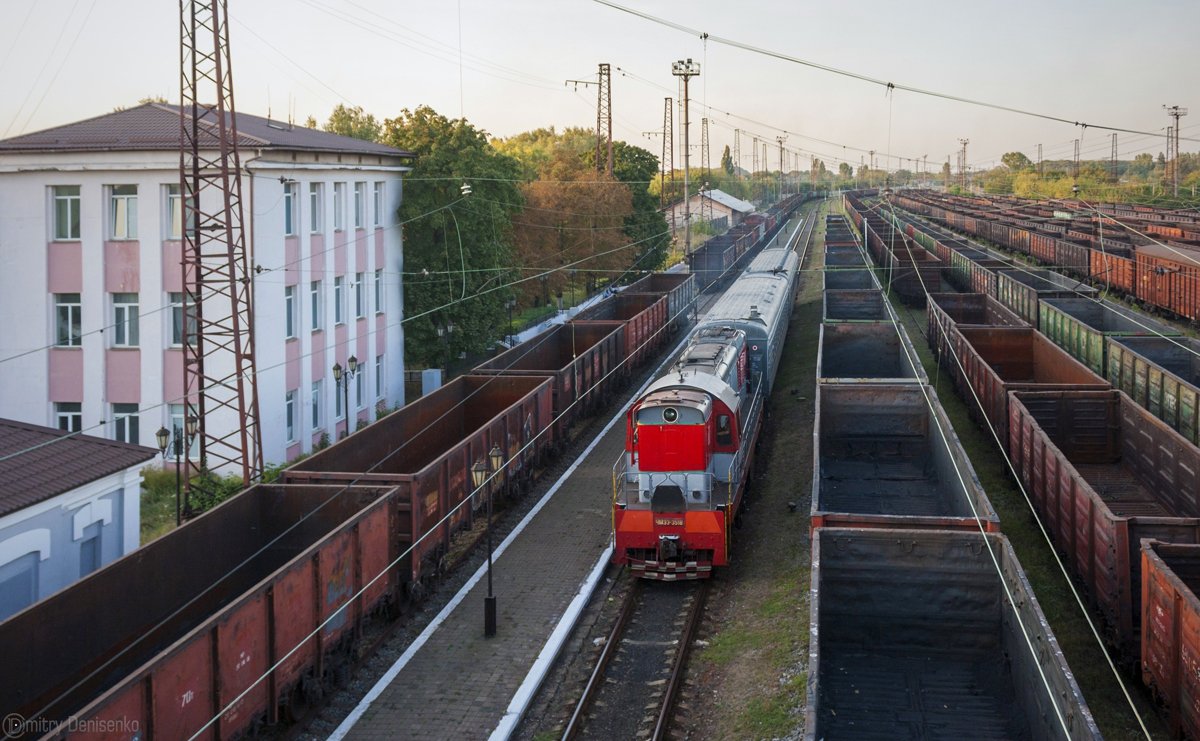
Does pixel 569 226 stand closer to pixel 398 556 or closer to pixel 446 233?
pixel 446 233

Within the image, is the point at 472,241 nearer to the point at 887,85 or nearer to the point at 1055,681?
the point at 887,85

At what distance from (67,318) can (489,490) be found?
16085 mm

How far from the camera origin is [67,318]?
2761 cm

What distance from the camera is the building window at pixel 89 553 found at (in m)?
17.3

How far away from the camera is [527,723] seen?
44.1ft

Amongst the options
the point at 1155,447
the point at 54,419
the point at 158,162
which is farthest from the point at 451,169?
the point at 1155,447

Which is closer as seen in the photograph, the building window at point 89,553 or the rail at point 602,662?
the rail at point 602,662

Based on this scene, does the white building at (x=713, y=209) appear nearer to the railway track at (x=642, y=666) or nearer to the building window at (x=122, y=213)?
the building window at (x=122, y=213)

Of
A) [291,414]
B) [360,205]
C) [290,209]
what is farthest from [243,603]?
[360,205]

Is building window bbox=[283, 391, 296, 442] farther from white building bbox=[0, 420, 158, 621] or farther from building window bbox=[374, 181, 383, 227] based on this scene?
white building bbox=[0, 420, 158, 621]

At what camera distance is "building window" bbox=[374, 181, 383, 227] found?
117ft

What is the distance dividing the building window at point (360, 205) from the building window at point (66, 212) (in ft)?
28.8

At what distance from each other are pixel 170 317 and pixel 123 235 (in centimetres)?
A: 247

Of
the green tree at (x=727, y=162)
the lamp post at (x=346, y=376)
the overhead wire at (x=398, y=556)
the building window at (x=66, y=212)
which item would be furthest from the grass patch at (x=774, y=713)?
the green tree at (x=727, y=162)
